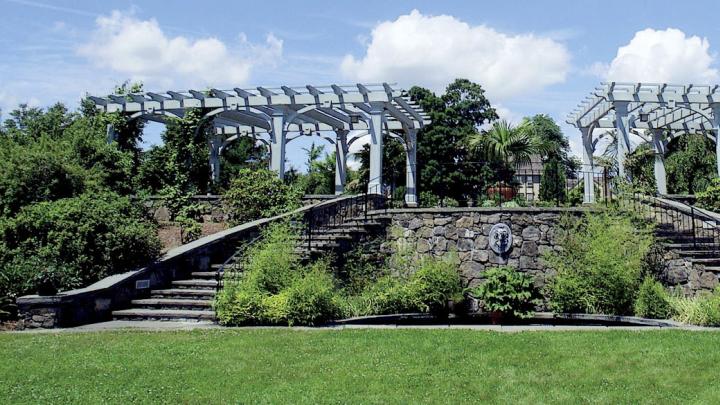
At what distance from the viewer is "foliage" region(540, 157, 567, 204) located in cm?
1803

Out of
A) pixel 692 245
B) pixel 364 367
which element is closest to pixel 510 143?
pixel 692 245

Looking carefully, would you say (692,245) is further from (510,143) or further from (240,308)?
(510,143)

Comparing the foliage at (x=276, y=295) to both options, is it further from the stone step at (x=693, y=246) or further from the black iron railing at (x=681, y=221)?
the black iron railing at (x=681, y=221)

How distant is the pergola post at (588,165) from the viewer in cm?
1873

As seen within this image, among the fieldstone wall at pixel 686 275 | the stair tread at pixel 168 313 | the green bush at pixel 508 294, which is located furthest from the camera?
the green bush at pixel 508 294

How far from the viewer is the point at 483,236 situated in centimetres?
1362

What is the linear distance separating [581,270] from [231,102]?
11.5 metres

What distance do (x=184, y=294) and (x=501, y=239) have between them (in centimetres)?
654

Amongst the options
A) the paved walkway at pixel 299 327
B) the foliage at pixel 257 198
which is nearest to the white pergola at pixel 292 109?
the foliage at pixel 257 198

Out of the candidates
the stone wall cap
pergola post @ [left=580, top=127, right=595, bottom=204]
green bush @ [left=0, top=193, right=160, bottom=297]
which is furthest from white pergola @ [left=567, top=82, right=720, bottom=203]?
green bush @ [left=0, top=193, right=160, bottom=297]

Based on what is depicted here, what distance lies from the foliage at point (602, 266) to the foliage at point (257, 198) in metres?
6.19

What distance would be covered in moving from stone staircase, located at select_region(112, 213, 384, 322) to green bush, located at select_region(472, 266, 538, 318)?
302 centimetres

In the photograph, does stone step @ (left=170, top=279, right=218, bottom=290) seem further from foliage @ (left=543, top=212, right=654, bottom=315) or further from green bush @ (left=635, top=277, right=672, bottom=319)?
green bush @ (left=635, top=277, right=672, bottom=319)

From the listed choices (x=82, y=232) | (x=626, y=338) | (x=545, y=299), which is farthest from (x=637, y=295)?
(x=82, y=232)
